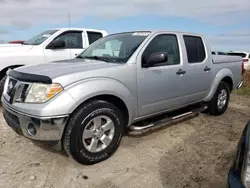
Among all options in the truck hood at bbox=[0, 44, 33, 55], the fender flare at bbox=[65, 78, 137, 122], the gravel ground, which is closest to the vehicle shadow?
the gravel ground

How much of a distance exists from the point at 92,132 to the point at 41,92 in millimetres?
790

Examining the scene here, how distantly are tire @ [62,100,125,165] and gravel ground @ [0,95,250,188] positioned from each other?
0.15m

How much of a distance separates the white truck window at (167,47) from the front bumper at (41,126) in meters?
1.70

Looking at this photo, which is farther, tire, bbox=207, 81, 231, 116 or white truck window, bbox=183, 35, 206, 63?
tire, bbox=207, 81, 231, 116

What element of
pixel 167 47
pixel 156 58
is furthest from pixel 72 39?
pixel 156 58

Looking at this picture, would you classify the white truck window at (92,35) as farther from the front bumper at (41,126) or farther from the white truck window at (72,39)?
the front bumper at (41,126)

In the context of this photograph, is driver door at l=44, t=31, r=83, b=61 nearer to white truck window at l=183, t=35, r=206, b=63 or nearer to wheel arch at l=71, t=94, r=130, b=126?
A: white truck window at l=183, t=35, r=206, b=63

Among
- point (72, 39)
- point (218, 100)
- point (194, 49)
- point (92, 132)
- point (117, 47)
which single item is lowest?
point (218, 100)

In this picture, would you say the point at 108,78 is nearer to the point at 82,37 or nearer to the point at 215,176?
the point at 215,176

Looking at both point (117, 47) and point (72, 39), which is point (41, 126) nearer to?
point (117, 47)

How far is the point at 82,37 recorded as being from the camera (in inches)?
285

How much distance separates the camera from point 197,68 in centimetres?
464

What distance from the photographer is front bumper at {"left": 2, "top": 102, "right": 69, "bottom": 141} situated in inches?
112

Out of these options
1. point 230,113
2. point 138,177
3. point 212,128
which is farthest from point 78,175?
point 230,113
